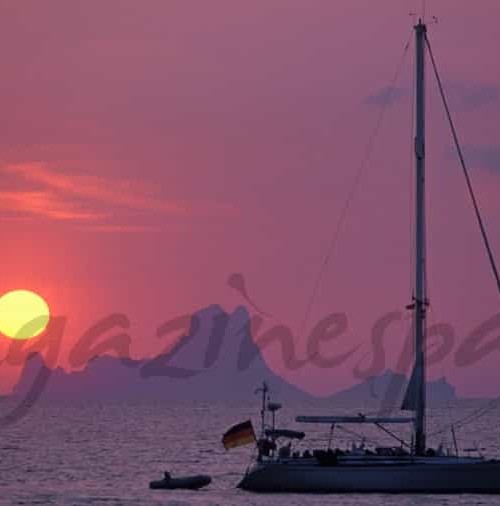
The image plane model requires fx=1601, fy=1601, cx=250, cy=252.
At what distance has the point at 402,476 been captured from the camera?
78562mm

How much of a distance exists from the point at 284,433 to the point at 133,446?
8445 centimetres

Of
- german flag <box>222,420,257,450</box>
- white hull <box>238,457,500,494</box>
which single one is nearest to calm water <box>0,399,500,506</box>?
white hull <box>238,457,500,494</box>

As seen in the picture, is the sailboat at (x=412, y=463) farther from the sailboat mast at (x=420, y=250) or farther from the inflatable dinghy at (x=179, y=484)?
the inflatable dinghy at (x=179, y=484)

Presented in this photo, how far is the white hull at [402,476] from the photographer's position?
78688 mm

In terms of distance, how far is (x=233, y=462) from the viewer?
132 m

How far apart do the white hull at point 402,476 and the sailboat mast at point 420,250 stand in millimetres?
1399

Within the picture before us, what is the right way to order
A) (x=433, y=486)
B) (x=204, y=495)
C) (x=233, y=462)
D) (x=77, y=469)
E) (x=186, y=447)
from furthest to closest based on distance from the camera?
(x=186, y=447), (x=233, y=462), (x=77, y=469), (x=204, y=495), (x=433, y=486)

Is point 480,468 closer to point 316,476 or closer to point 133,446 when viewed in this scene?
point 316,476

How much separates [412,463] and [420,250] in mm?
10798

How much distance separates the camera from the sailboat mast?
262 feet

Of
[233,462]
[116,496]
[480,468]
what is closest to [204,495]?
[116,496]

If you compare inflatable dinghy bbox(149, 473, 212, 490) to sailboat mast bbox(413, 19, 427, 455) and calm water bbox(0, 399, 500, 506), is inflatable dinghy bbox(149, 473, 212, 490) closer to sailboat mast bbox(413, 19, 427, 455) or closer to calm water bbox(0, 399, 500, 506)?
calm water bbox(0, 399, 500, 506)

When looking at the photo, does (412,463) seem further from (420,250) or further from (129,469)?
(129,469)

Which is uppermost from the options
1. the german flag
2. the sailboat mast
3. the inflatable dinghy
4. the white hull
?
the sailboat mast
